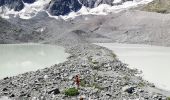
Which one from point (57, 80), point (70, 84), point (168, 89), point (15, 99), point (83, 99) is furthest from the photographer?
point (168, 89)

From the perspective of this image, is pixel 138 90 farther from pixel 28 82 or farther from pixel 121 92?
pixel 28 82

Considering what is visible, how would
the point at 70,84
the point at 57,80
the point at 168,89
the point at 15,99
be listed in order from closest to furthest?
the point at 15,99
the point at 70,84
the point at 57,80
the point at 168,89

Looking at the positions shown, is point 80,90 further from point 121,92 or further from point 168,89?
point 168,89

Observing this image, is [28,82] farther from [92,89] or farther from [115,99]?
[115,99]

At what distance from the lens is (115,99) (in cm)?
3828

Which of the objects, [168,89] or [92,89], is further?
[168,89]

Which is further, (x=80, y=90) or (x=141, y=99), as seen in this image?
(x=80, y=90)

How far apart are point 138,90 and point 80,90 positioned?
18.1 feet

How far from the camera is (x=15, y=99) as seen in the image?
135 feet

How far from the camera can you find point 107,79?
50406 millimetres

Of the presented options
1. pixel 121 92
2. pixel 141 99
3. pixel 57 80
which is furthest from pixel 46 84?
pixel 141 99

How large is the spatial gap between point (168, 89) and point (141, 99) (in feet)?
54.1

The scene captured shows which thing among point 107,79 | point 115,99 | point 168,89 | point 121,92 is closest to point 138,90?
point 121,92

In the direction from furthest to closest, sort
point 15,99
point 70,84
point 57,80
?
1. point 57,80
2. point 70,84
3. point 15,99
